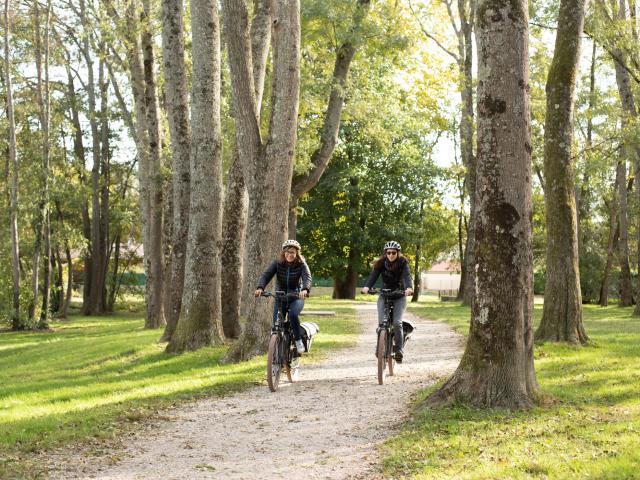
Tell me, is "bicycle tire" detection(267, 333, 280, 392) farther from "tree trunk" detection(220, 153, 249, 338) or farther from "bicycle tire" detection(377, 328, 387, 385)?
"tree trunk" detection(220, 153, 249, 338)

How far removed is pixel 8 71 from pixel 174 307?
618 inches

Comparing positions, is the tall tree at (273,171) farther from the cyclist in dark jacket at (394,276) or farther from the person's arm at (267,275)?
the cyclist in dark jacket at (394,276)

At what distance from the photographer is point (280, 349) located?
418 inches

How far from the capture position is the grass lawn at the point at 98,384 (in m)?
7.88

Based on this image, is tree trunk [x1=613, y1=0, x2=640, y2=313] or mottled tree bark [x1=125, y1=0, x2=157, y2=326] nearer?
mottled tree bark [x1=125, y1=0, x2=157, y2=326]

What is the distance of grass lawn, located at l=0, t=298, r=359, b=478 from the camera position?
7.88m

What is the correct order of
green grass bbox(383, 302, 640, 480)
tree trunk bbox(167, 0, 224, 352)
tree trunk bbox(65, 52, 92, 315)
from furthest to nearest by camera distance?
1. tree trunk bbox(65, 52, 92, 315)
2. tree trunk bbox(167, 0, 224, 352)
3. green grass bbox(383, 302, 640, 480)

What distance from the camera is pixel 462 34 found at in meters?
32.5

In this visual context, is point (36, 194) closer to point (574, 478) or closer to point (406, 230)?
point (406, 230)

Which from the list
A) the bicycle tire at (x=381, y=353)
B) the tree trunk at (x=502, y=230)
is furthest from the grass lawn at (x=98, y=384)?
the tree trunk at (x=502, y=230)

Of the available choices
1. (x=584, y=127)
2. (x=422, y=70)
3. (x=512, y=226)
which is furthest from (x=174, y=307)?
(x=584, y=127)

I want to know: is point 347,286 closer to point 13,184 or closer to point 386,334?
point 13,184

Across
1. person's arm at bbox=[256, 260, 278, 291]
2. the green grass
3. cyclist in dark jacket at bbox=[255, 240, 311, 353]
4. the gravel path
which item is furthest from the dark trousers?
the green grass

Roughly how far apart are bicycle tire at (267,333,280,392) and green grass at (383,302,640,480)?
6.88 feet
